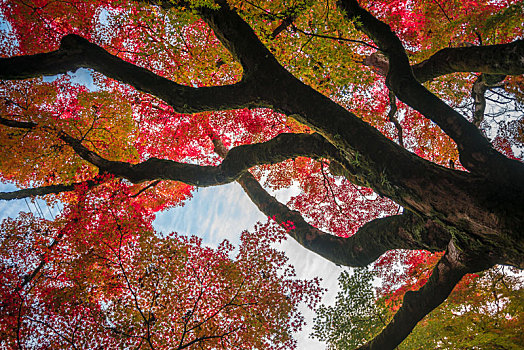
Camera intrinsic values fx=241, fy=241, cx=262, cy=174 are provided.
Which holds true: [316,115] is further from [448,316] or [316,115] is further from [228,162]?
[448,316]

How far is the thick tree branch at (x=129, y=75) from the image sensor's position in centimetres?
511

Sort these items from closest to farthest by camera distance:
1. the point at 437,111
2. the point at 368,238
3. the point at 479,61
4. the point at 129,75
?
the point at 437,111, the point at 479,61, the point at 129,75, the point at 368,238

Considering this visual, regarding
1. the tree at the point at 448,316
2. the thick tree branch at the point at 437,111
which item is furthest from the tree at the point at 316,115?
the tree at the point at 448,316

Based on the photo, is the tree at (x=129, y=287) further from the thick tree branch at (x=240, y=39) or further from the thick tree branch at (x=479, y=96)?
the thick tree branch at (x=479, y=96)

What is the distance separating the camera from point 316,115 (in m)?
4.64

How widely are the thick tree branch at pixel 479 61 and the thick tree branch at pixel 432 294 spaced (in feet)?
10.7

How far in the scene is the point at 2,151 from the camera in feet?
24.6

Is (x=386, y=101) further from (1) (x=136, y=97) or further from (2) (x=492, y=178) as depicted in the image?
(1) (x=136, y=97)

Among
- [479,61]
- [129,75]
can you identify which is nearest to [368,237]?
[479,61]

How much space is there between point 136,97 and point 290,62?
7416 mm

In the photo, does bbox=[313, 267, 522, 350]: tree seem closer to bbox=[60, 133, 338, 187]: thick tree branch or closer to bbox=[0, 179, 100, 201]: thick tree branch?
bbox=[60, 133, 338, 187]: thick tree branch

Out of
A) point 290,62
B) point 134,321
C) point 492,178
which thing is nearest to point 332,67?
point 290,62

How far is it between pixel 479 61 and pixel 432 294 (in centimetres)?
460

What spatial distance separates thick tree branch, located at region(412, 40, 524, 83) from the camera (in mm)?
3982
